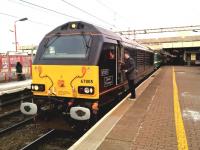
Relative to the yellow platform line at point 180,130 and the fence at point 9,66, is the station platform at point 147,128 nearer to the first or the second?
the yellow platform line at point 180,130

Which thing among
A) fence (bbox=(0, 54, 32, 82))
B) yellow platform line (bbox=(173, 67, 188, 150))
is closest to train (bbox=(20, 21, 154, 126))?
yellow platform line (bbox=(173, 67, 188, 150))

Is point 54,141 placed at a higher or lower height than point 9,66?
lower

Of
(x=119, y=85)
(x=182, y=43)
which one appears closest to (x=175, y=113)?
(x=119, y=85)

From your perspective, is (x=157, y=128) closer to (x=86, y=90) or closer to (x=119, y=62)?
(x=86, y=90)

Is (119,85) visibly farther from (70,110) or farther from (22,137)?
(22,137)

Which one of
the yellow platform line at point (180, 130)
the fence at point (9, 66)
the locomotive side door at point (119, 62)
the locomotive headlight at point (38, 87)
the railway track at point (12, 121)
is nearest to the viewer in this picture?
the yellow platform line at point (180, 130)

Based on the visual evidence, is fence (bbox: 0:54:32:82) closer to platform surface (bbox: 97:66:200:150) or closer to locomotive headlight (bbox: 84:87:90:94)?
platform surface (bbox: 97:66:200:150)

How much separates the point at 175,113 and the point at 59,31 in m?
4.04

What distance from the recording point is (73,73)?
6.86 metres

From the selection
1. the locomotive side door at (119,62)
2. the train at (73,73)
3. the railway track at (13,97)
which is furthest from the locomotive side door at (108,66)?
the railway track at (13,97)

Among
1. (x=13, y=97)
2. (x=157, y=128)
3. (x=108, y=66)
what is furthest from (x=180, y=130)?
(x=13, y=97)

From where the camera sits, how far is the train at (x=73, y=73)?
6695 millimetres

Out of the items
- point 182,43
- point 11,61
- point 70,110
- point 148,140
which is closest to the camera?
point 148,140

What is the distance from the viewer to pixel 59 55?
7320mm
